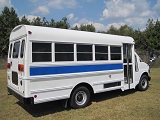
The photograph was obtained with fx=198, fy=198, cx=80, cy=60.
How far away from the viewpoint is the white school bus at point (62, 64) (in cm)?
608

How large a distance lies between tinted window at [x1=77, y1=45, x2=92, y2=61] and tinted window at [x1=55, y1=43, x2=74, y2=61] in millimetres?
318

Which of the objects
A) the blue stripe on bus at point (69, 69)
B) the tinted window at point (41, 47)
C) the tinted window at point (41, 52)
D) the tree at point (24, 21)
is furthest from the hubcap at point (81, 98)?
the tree at point (24, 21)

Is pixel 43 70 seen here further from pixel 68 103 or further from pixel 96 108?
pixel 96 108

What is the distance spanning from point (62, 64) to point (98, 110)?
2100mm

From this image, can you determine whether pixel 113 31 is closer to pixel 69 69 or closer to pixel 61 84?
pixel 69 69

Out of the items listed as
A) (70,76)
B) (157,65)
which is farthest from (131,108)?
(157,65)

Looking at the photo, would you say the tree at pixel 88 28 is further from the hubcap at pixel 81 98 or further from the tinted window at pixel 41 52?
the tinted window at pixel 41 52

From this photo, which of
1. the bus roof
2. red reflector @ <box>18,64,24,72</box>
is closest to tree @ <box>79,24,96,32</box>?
the bus roof

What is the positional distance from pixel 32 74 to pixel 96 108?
Result: 2762 mm

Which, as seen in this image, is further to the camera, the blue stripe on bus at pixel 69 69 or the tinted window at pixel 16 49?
the tinted window at pixel 16 49

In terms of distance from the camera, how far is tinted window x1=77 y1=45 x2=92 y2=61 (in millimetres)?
7211

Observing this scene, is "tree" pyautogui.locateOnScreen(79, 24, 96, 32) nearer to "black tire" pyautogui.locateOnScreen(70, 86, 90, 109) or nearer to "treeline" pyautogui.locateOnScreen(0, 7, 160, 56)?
"treeline" pyautogui.locateOnScreen(0, 7, 160, 56)

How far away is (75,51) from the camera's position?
7.07 meters

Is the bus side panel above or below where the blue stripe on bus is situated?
below
